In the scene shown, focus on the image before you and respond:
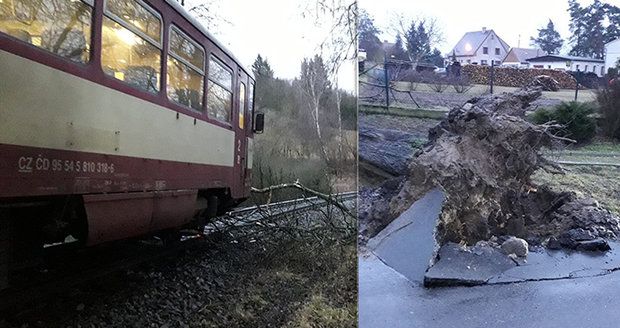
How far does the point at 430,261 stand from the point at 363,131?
0.44 m

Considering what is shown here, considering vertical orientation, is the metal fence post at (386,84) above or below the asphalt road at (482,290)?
above

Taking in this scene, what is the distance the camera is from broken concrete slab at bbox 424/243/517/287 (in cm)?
151

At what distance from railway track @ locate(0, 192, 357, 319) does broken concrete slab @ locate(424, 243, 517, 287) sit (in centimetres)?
33

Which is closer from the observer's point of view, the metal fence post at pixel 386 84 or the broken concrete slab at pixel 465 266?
the broken concrete slab at pixel 465 266

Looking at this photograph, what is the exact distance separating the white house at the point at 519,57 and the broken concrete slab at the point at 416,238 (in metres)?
0.44

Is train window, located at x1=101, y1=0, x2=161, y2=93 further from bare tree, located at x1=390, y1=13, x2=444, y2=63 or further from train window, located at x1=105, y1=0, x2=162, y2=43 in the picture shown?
bare tree, located at x1=390, y1=13, x2=444, y2=63

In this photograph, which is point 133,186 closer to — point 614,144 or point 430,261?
point 430,261

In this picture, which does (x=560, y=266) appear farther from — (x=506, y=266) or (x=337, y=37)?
(x=337, y=37)

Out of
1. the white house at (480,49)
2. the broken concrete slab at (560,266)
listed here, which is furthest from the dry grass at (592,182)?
the white house at (480,49)

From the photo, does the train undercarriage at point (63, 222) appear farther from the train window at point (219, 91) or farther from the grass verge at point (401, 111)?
the grass verge at point (401, 111)

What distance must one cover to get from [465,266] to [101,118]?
112cm

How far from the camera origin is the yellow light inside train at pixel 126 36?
68.0 inches

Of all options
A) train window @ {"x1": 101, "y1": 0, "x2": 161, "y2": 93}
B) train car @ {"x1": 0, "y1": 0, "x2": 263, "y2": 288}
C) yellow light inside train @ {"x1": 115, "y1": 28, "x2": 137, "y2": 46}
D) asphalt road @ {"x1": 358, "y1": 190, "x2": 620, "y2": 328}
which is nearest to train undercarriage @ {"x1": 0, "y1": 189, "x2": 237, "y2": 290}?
train car @ {"x1": 0, "y1": 0, "x2": 263, "y2": 288}

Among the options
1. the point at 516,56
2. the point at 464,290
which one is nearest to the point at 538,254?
the point at 464,290
